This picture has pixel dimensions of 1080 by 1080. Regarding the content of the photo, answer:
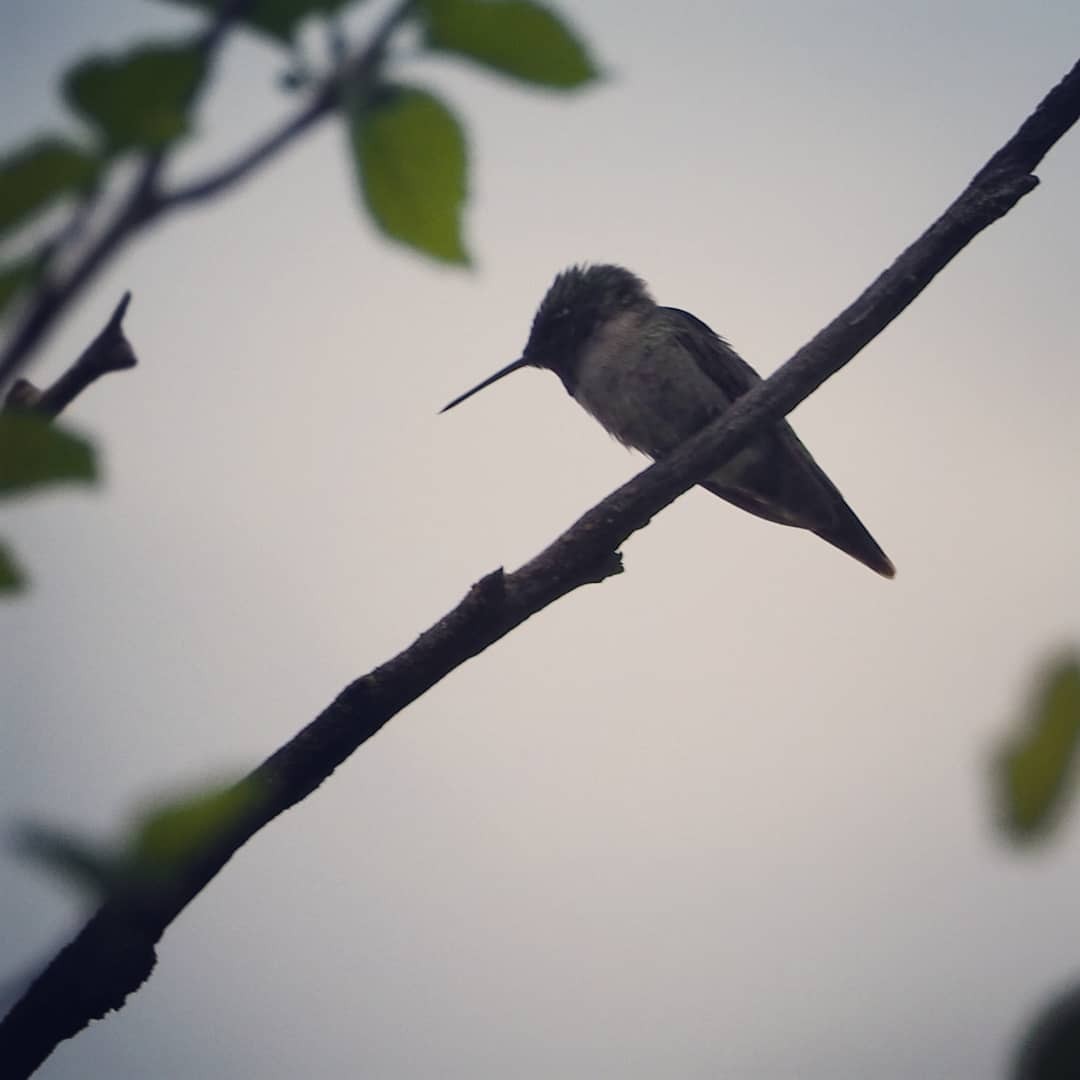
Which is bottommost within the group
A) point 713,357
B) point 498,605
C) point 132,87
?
point 498,605

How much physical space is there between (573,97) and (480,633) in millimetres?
3165

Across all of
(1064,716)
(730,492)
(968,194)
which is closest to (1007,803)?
(1064,716)

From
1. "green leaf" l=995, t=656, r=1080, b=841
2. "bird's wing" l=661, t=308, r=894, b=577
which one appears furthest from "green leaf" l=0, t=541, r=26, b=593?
"bird's wing" l=661, t=308, r=894, b=577

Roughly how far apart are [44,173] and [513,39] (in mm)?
505

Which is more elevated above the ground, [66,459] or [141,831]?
[66,459]

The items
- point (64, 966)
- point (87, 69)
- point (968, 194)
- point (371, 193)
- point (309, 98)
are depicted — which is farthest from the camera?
point (968, 194)

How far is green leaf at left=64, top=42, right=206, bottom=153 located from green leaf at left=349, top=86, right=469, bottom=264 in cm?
24

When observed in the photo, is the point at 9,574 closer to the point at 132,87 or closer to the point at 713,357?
the point at 132,87

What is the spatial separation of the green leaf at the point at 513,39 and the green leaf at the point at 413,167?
11 centimetres

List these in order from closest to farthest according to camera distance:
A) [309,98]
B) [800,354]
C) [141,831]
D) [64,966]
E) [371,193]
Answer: [141,831]
[309,98]
[371,193]
[64,966]
[800,354]

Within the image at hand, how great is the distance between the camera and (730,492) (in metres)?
9.31

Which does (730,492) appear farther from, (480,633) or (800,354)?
(480,633)

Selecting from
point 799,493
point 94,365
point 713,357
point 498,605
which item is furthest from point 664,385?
point 94,365

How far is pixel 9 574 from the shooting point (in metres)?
1.42
